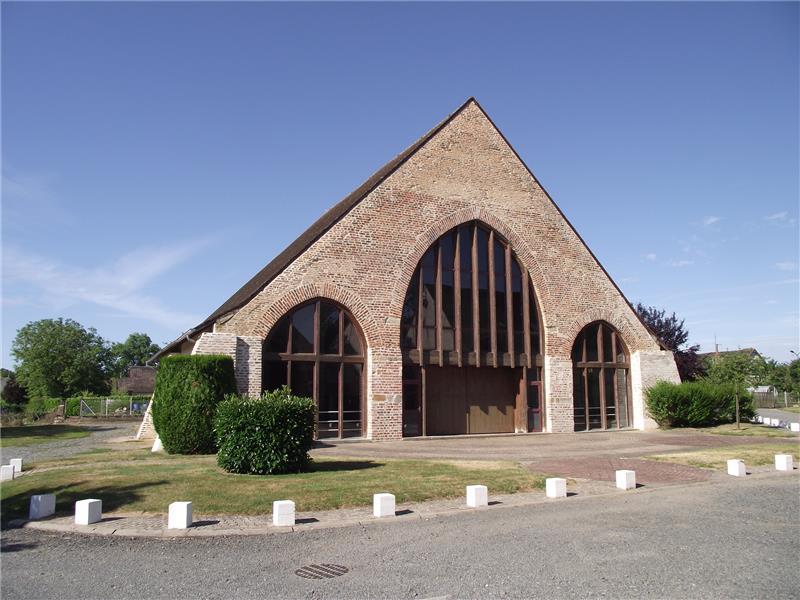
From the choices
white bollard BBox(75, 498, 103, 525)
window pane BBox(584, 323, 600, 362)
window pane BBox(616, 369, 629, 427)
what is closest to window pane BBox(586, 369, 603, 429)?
window pane BBox(584, 323, 600, 362)

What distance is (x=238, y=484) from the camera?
35.2ft

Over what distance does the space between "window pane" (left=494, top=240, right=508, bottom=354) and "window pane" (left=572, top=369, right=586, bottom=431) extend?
3.58m

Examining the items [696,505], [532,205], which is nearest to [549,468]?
[696,505]

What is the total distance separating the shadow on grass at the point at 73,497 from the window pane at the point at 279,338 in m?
8.24

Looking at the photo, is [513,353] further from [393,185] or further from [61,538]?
[61,538]

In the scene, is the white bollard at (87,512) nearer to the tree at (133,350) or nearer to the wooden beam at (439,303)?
the wooden beam at (439,303)

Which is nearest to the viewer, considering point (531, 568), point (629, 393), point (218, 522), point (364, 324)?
point (531, 568)

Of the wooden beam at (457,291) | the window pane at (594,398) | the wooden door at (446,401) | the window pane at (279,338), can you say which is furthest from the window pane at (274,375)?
the window pane at (594,398)

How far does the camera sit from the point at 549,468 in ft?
44.7

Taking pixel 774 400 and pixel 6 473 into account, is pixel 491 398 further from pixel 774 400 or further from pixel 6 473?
pixel 774 400

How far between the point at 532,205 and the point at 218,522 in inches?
744

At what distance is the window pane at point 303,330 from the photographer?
1944 centimetres

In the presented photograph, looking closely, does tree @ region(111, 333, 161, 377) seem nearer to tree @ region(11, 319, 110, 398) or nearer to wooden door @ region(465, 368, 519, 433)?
tree @ region(11, 319, 110, 398)

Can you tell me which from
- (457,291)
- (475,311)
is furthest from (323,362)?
(475,311)
